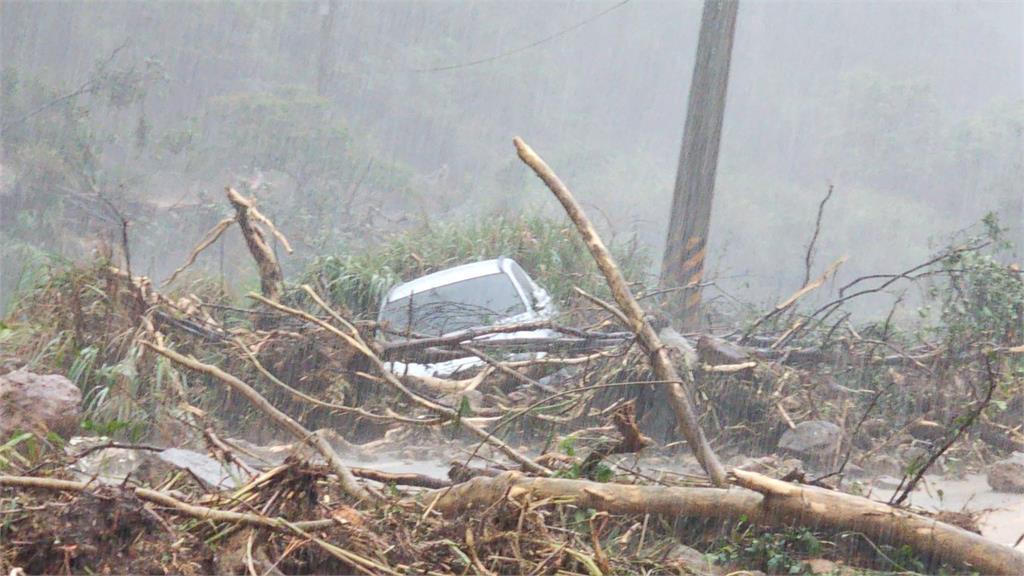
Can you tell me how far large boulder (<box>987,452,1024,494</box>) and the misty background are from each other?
305 inches

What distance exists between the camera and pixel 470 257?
32.0ft

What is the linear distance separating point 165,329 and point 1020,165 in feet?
84.7

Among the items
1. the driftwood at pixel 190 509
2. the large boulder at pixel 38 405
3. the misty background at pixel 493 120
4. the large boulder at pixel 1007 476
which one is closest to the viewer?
the driftwood at pixel 190 509

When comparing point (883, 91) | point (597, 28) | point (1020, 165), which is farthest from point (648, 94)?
point (1020, 165)

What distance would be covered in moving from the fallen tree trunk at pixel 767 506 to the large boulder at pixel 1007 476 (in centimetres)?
237

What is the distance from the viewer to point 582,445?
4.10 meters

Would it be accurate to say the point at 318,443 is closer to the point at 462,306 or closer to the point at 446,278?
the point at 462,306

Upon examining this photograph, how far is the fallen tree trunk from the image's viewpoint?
287 cm

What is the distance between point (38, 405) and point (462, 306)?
3320 millimetres

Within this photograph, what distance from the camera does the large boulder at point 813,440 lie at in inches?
201

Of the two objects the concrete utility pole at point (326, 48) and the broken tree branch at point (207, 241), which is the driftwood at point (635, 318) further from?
the concrete utility pole at point (326, 48)

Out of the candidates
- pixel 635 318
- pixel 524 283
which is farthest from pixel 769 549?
pixel 524 283

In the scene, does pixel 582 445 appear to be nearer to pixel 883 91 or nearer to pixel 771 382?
pixel 771 382

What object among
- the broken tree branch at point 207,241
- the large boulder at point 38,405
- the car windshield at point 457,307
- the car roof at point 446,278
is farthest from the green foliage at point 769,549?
the car roof at point 446,278
